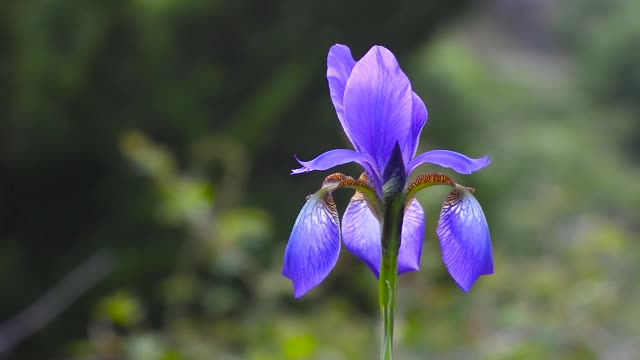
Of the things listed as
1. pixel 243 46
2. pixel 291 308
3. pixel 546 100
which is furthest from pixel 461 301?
pixel 546 100

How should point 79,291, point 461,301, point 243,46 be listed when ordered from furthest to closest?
1. point 243,46
2. point 79,291
3. point 461,301

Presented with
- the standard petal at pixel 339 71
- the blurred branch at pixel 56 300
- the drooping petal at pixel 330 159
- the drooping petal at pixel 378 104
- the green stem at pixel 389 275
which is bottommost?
the green stem at pixel 389 275

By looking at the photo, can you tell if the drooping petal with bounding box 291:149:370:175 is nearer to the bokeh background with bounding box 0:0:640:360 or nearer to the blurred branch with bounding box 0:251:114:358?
the bokeh background with bounding box 0:0:640:360

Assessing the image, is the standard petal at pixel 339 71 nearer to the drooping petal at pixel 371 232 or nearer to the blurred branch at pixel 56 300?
the drooping petal at pixel 371 232

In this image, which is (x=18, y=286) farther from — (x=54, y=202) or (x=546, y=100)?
(x=546, y=100)

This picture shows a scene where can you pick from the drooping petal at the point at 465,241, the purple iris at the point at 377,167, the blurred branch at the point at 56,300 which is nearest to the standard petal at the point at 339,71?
the purple iris at the point at 377,167

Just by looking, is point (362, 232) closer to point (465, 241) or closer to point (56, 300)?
point (465, 241)

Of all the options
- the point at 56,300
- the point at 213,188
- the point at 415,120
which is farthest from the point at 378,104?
the point at 56,300
